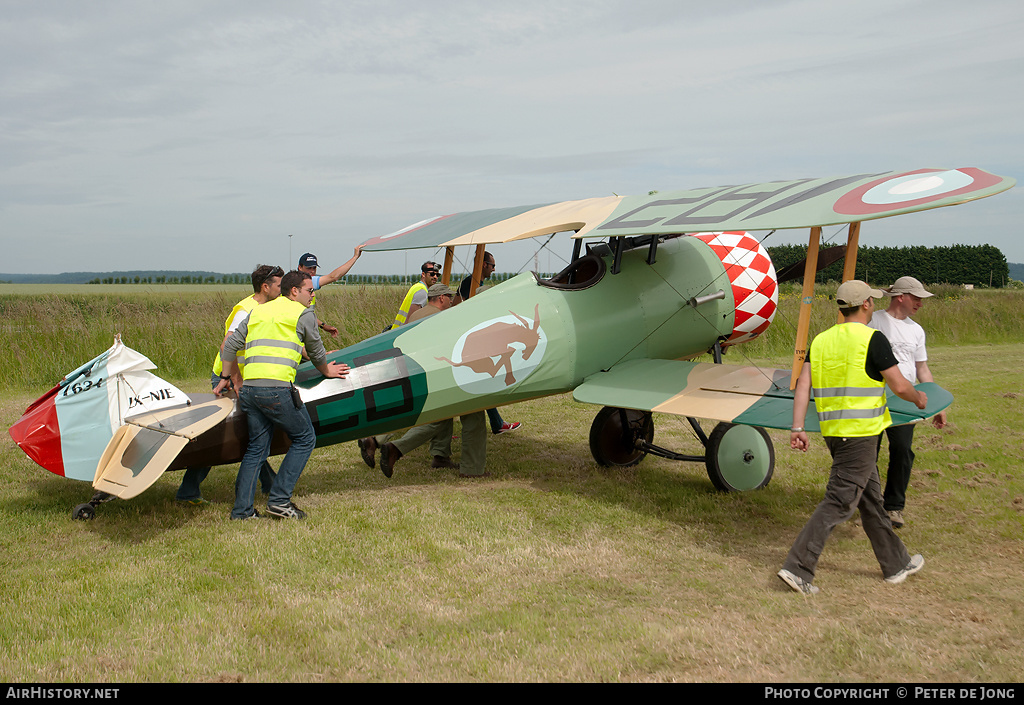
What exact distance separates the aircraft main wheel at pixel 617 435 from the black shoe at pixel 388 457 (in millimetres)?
1893

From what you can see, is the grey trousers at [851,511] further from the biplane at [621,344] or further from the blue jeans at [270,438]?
the blue jeans at [270,438]

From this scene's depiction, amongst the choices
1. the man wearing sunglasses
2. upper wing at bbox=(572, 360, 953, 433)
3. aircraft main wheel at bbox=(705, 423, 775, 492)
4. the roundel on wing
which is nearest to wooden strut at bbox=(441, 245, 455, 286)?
the man wearing sunglasses

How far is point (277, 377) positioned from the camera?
5.30 metres

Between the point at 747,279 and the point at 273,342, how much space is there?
4.53 meters

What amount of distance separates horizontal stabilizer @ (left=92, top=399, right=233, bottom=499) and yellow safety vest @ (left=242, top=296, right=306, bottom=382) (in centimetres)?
47

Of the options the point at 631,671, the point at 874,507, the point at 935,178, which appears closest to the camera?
the point at 631,671

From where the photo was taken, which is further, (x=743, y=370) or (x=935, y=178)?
(x=743, y=370)

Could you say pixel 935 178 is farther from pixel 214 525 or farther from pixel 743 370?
pixel 214 525

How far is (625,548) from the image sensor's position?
511 cm

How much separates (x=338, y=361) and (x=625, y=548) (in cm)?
256

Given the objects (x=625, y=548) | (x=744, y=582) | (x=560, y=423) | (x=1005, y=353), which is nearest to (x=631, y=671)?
(x=744, y=582)

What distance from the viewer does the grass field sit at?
136 inches

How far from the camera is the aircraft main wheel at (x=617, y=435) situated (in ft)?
24.1

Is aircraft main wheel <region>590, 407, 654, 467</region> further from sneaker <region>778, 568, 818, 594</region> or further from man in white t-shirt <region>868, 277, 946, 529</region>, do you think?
sneaker <region>778, 568, 818, 594</region>
